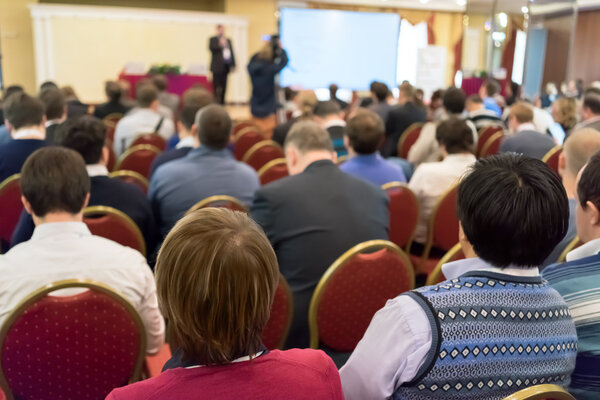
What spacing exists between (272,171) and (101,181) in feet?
4.60

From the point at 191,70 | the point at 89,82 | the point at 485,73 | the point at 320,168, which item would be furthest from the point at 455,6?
the point at 320,168

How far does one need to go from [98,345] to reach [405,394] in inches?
35.8

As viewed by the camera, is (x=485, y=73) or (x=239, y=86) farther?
(x=239, y=86)

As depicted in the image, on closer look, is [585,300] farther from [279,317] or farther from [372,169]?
[372,169]

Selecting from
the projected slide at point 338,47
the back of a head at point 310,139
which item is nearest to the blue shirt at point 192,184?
the back of a head at point 310,139

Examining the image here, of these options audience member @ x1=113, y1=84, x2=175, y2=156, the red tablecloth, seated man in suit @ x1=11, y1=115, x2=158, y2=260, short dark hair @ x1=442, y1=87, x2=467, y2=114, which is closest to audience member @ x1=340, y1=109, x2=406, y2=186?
seated man in suit @ x1=11, y1=115, x2=158, y2=260

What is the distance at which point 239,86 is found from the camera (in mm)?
14055

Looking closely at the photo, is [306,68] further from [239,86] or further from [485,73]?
[485,73]

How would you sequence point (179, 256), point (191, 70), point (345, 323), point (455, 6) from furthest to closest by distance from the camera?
point (455, 6)
point (191, 70)
point (345, 323)
point (179, 256)

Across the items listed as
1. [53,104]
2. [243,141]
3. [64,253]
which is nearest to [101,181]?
[64,253]

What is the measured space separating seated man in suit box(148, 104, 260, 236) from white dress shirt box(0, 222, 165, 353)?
1230 mm

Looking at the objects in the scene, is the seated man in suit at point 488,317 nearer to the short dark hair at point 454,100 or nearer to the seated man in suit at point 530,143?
the seated man in suit at point 530,143

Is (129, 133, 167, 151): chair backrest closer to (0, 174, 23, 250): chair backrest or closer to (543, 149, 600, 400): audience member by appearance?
(0, 174, 23, 250): chair backrest

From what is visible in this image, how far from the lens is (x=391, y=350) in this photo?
3.82 ft
